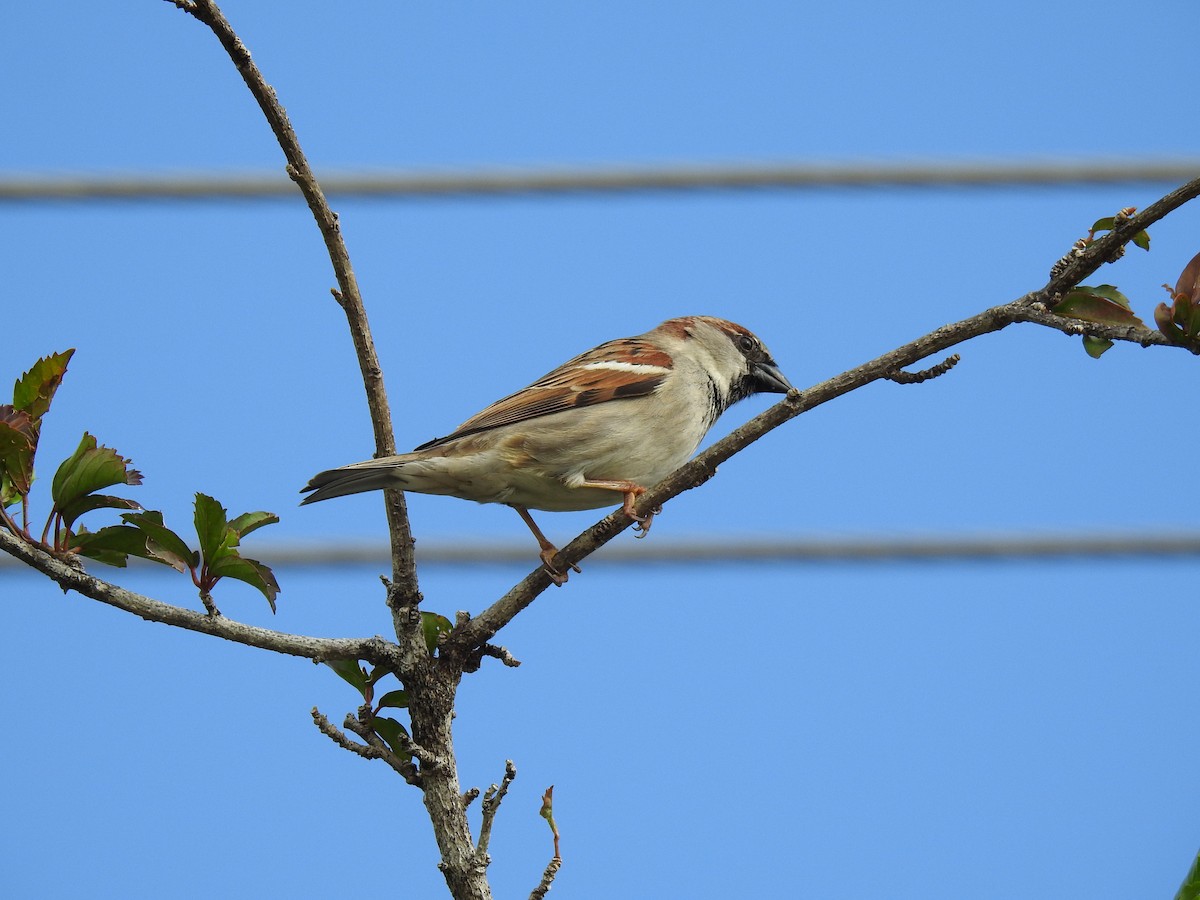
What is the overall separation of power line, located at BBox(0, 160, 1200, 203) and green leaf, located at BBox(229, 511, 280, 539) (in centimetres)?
665

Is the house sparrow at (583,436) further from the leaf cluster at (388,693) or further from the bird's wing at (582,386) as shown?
the leaf cluster at (388,693)

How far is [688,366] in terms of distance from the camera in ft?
15.8

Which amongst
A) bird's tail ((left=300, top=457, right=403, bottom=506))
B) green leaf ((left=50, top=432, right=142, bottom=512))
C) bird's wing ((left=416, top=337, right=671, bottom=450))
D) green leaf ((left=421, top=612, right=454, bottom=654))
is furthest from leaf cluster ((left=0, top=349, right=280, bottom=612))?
bird's wing ((left=416, top=337, right=671, bottom=450))

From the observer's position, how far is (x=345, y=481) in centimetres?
352

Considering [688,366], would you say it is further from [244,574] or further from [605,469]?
[244,574]

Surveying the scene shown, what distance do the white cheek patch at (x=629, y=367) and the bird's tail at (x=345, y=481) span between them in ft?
4.04

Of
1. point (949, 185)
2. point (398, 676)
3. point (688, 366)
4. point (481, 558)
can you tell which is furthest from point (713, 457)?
point (949, 185)

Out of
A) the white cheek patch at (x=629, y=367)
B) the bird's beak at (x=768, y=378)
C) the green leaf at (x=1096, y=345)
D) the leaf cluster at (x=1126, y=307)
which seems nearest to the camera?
the leaf cluster at (x=1126, y=307)

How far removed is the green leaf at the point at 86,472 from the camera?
7.24 feet

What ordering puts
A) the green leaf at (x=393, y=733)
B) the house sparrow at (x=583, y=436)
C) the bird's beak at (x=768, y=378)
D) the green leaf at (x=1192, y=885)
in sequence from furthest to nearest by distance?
the bird's beak at (x=768, y=378), the house sparrow at (x=583, y=436), the green leaf at (x=393, y=733), the green leaf at (x=1192, y=885)

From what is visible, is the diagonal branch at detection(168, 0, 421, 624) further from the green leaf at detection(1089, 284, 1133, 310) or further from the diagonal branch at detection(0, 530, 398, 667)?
the green leaf at detection(1089, 284, 1133, 310)

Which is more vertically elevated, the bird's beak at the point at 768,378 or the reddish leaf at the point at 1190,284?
the bird's beak at the point at 768,378

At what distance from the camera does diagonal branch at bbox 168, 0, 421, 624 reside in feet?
7.19

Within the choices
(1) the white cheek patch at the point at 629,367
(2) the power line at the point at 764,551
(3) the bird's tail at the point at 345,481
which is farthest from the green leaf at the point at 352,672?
(2) the power line at the point at 764,551
